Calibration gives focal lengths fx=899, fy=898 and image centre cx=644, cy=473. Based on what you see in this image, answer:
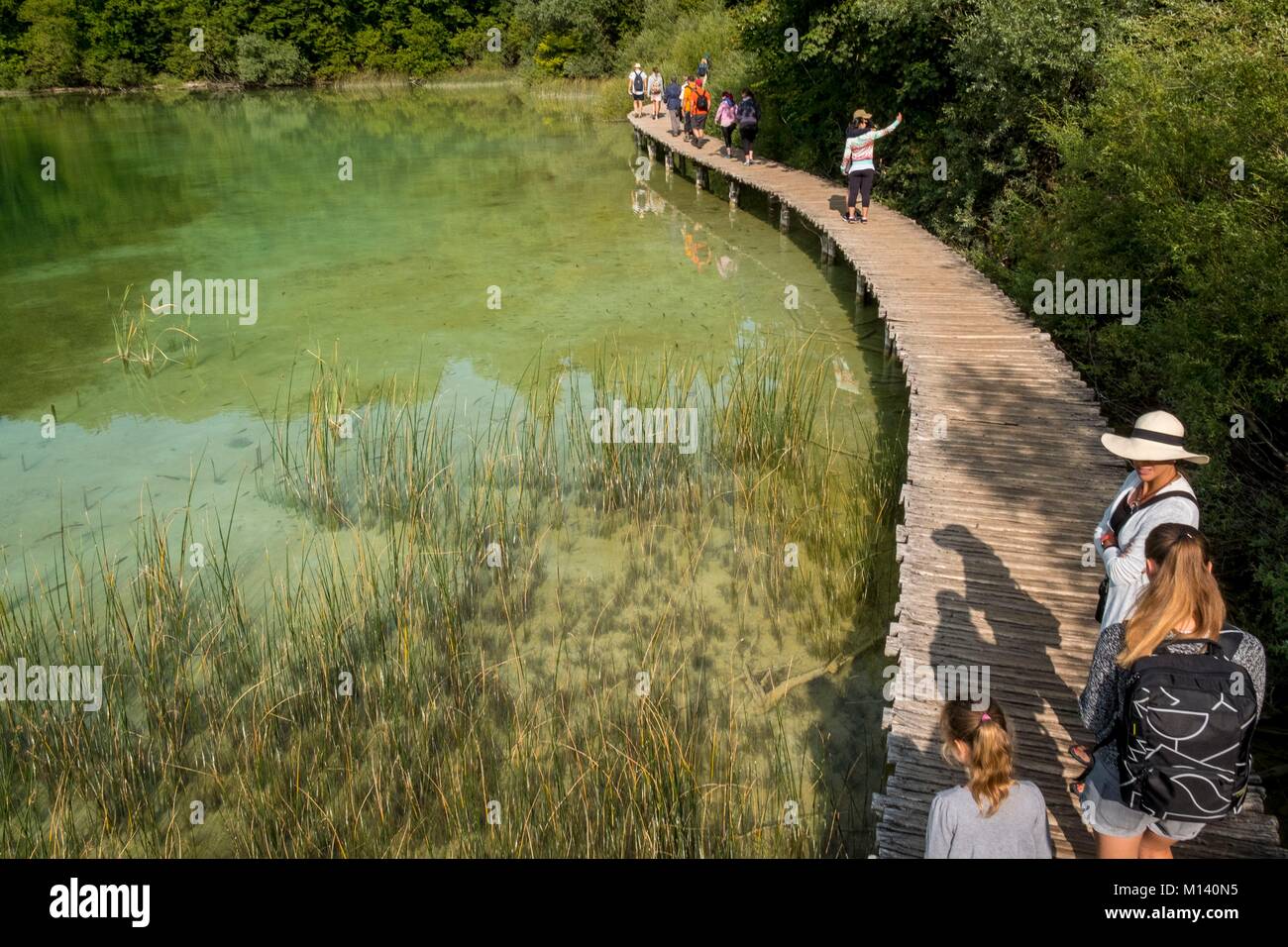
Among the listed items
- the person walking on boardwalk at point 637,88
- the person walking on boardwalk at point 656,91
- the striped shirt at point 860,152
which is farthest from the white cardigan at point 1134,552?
the person walking on boardwalk at point 637,88

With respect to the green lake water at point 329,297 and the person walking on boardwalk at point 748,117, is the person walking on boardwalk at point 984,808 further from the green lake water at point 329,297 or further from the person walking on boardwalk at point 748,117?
the person walking on boardwalk at point 748,117

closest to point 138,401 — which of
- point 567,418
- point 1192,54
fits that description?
point 567,418

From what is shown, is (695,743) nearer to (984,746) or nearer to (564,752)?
(564,752)

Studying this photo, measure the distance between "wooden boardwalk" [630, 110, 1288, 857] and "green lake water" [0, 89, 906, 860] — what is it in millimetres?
692

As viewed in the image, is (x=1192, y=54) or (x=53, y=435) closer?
(x=1192, y=54)

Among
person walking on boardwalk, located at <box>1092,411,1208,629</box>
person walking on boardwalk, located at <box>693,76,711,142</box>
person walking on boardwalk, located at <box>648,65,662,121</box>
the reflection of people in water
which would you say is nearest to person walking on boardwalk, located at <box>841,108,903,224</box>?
the reflection of people in water

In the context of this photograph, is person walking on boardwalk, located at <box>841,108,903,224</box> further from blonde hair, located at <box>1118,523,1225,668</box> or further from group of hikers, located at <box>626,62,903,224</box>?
blonde hair, located at <box>1118,523,1225,668</box>

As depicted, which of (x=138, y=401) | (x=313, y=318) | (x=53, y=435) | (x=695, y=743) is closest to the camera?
(x=695, y=743)

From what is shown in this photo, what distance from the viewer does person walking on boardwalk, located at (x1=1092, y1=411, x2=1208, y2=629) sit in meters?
3.04

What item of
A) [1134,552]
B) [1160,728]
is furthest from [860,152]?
[1160,728]

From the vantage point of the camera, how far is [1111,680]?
274cm

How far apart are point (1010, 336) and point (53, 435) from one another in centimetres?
892

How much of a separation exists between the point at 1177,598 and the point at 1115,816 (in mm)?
777

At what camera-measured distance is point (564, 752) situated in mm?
4500
